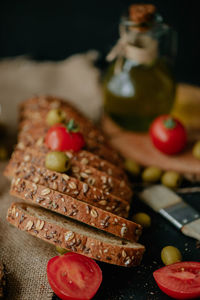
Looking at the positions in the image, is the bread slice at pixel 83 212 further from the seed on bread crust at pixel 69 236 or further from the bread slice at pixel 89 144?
the bread slice at pixel 89 144

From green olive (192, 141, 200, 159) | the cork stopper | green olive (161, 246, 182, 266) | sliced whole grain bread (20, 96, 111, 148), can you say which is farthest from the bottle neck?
green olive (161, 246, 182, 266)

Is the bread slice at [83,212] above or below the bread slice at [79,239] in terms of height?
above

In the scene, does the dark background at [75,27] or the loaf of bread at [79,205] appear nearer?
the loaf of bread at [79,205]

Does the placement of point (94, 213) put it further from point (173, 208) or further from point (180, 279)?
point (173, 208)

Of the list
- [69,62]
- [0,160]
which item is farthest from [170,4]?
[0,160]

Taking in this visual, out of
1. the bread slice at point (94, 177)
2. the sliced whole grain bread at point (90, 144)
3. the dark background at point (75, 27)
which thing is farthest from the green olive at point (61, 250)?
the dark background at point (75, 27)

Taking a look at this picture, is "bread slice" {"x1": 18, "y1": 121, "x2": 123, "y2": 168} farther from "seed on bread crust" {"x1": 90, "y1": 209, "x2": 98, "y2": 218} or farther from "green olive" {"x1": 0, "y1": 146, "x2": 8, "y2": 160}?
"seed on bread crust" {"x1": 90, "y1": 209, "x2": 98, "y2": 218}
